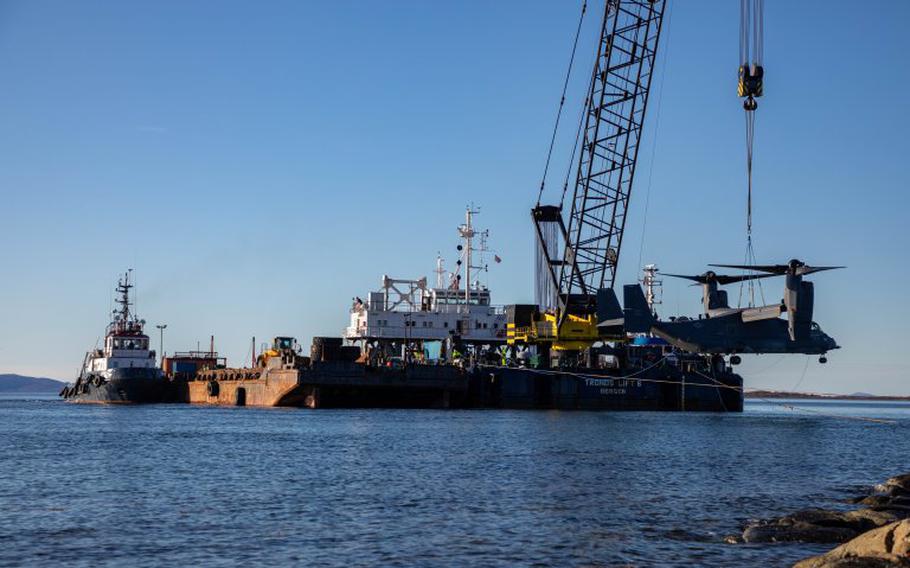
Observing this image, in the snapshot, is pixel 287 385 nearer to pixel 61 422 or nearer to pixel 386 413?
pixel 386 413

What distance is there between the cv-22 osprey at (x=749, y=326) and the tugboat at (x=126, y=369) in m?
66.1

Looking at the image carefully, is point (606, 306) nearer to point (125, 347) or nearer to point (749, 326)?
point (749, 326)

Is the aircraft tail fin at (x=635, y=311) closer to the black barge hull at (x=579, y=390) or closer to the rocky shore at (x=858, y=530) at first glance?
the black barge hull at (x=579, y=390)

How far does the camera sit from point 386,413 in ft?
294

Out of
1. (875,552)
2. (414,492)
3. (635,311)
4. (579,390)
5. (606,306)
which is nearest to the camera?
(875,552)

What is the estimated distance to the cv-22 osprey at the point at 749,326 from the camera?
71500mm

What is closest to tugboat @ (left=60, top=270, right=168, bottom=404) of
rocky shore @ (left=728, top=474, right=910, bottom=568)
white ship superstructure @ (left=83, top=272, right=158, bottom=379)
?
white ship superstructure @ (left=83, top=272, right=158, bottom=379)

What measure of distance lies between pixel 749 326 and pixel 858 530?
48441 mm

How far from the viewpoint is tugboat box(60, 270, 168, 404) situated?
392 feet

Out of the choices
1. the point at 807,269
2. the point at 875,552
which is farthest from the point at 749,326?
the point at 875,552

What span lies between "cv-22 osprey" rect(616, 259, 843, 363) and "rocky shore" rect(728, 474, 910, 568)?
33423 mm

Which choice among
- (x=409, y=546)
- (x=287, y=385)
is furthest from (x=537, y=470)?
(x=287, y=385)

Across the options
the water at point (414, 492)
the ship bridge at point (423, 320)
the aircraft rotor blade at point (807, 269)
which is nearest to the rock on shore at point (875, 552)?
the water at point (414, 492)

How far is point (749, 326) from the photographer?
73688 mm
